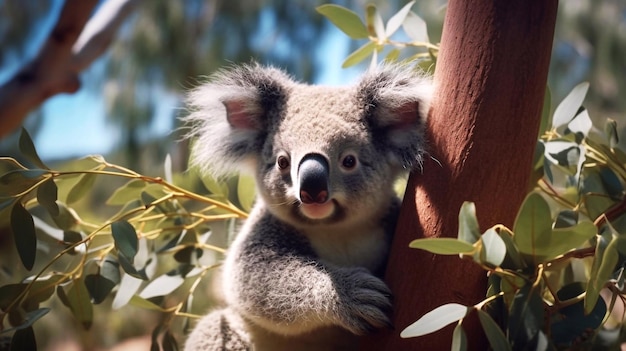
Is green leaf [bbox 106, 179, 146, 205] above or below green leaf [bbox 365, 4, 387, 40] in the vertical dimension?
below

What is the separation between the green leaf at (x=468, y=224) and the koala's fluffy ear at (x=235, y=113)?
747 millimetres

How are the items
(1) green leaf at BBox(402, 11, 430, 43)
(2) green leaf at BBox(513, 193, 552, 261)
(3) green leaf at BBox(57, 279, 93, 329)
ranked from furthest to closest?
(1) green leaf at BBox(402, 11, 430, 43) → (3) green leaf at BBox(57, 279, 93, 329) → (2) green leaf at BBox(513, 193, 552, 261)

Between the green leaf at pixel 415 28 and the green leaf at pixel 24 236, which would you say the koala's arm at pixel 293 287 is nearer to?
the green leaf at pixel 24 236

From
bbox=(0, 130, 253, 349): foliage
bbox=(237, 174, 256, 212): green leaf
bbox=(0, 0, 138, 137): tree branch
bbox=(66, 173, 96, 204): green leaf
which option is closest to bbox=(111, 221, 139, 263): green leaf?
bbox=(0, 130, 253, 349): foliage

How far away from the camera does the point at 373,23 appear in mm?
1712

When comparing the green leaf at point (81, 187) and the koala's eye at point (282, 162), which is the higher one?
the koala's eye at point (282, 162)

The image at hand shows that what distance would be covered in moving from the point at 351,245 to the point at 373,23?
0.61 m

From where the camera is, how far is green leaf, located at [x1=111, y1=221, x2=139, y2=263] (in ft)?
4.15

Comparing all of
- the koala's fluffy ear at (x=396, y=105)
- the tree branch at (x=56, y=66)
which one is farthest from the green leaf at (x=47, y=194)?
the tree branch at (x=56, y=66)

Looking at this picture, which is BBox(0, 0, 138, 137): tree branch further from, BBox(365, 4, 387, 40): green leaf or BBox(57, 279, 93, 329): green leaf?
BBox(57, 279, 93, 329): green leaf

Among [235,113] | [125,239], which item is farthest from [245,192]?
[125,239]

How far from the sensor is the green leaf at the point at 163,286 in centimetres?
162

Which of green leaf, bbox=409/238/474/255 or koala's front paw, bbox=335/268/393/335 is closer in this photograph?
green leaf, bbox=409/238/474/255

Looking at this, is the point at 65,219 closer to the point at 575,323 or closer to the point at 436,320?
the point at 436,320
